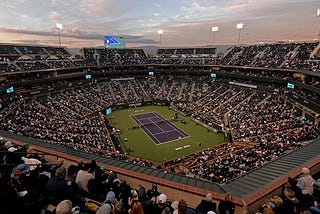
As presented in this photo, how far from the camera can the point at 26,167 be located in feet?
18.6

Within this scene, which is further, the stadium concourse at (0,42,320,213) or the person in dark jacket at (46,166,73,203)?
the stadium concourse at (0,42,320,213)

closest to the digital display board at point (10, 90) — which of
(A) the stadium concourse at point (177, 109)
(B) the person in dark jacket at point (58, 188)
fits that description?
(A) the stadium concourse at point (177, 109)

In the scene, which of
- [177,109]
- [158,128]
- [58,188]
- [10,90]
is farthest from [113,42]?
[58,188]

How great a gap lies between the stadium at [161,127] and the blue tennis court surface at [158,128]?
22 centimetres

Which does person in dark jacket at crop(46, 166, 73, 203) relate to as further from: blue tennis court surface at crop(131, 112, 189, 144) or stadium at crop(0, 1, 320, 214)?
blue tennis court surface at crop(131, 112, 189, 144)

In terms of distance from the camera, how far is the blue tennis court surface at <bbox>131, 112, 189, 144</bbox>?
3222cm

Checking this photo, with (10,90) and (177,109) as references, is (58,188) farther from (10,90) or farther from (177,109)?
(177,109)

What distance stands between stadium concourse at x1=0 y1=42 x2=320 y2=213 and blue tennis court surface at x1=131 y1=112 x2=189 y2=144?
21.2 ft

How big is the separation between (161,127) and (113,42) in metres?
46.5

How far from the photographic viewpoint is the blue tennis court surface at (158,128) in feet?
106

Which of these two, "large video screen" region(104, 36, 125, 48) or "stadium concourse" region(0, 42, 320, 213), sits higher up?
"large video screen" region(104, 36, 125, 48)

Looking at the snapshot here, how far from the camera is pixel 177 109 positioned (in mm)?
47250

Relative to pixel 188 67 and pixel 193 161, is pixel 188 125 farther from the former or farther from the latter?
pixel 188 67

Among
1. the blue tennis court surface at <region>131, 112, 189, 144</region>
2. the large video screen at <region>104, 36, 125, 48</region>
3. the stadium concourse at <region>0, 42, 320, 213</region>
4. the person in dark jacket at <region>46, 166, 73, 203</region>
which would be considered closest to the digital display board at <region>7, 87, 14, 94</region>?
the stadium concourse at <region>0, 42, 320, 213</region>
